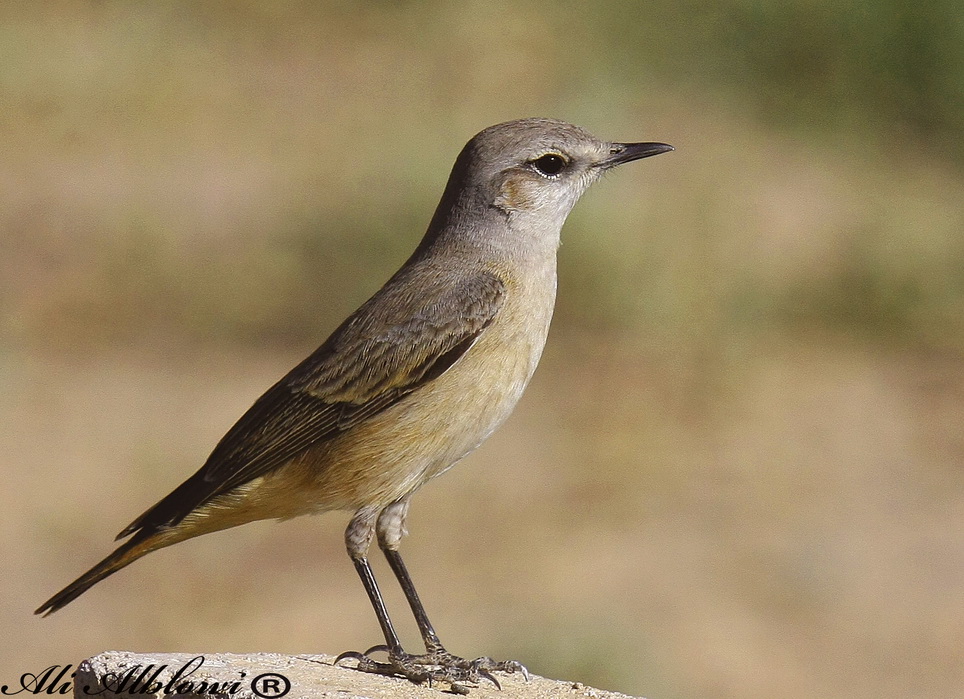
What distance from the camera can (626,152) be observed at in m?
7.55

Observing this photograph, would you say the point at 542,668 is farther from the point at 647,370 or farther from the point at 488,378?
the point at 647,370

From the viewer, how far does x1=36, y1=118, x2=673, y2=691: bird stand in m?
6.73

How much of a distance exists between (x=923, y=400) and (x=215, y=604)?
7668mm

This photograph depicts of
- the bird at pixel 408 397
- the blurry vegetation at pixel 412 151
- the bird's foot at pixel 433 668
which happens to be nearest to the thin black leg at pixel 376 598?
the bird at pixel 408 397

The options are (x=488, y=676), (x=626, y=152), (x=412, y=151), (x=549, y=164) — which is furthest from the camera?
(x=412, y=151)

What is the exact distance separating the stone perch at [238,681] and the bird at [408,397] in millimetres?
171

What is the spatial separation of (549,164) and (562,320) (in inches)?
357

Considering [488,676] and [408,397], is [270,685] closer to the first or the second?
[488,676]

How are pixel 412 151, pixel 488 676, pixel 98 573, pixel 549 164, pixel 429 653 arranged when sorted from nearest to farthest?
pixel 98 573 < pixel 488 676 < pixel 429 653 < pixel 549 164 < pixel 412 151

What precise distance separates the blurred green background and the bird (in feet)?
12.8

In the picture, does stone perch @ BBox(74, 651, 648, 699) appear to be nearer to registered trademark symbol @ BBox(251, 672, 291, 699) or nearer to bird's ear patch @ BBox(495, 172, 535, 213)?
registered trademark symbol @ BBox(251, 672, 291, 699)

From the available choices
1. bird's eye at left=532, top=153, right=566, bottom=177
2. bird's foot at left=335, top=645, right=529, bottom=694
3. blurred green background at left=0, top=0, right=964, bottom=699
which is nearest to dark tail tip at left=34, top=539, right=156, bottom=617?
bird's foot at left=335, top=645, right=529, bottom=694
